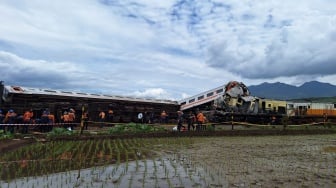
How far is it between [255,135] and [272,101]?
60.6ft

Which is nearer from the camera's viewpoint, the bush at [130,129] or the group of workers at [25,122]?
the group of workers at [25,122]

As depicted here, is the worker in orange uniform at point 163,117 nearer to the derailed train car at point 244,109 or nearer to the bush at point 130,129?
the derailed train car at point 244,109

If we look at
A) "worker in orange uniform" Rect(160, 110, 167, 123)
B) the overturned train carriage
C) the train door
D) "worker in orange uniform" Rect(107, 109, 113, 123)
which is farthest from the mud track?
the train door

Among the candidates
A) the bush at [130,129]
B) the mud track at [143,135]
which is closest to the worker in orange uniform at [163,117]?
the bush at [130,129]

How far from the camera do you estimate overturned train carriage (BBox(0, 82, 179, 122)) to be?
2653 cm

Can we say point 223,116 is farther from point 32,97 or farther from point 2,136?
point 2,136

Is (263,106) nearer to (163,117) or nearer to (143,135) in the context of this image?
(163,117)

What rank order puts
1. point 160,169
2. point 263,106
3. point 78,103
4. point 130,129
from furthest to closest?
point 263,106
point 78,103
point 130,129
point 160,169

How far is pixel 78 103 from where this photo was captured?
30.2 metres

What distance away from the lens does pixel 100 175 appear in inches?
328

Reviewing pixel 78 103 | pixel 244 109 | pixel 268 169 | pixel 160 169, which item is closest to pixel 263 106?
pixel 244 109

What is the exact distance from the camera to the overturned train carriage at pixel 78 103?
87.0ft

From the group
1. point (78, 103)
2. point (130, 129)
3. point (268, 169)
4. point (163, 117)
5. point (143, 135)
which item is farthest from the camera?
point (163, 117)

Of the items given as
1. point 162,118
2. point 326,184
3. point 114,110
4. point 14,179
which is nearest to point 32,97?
point 114,110
